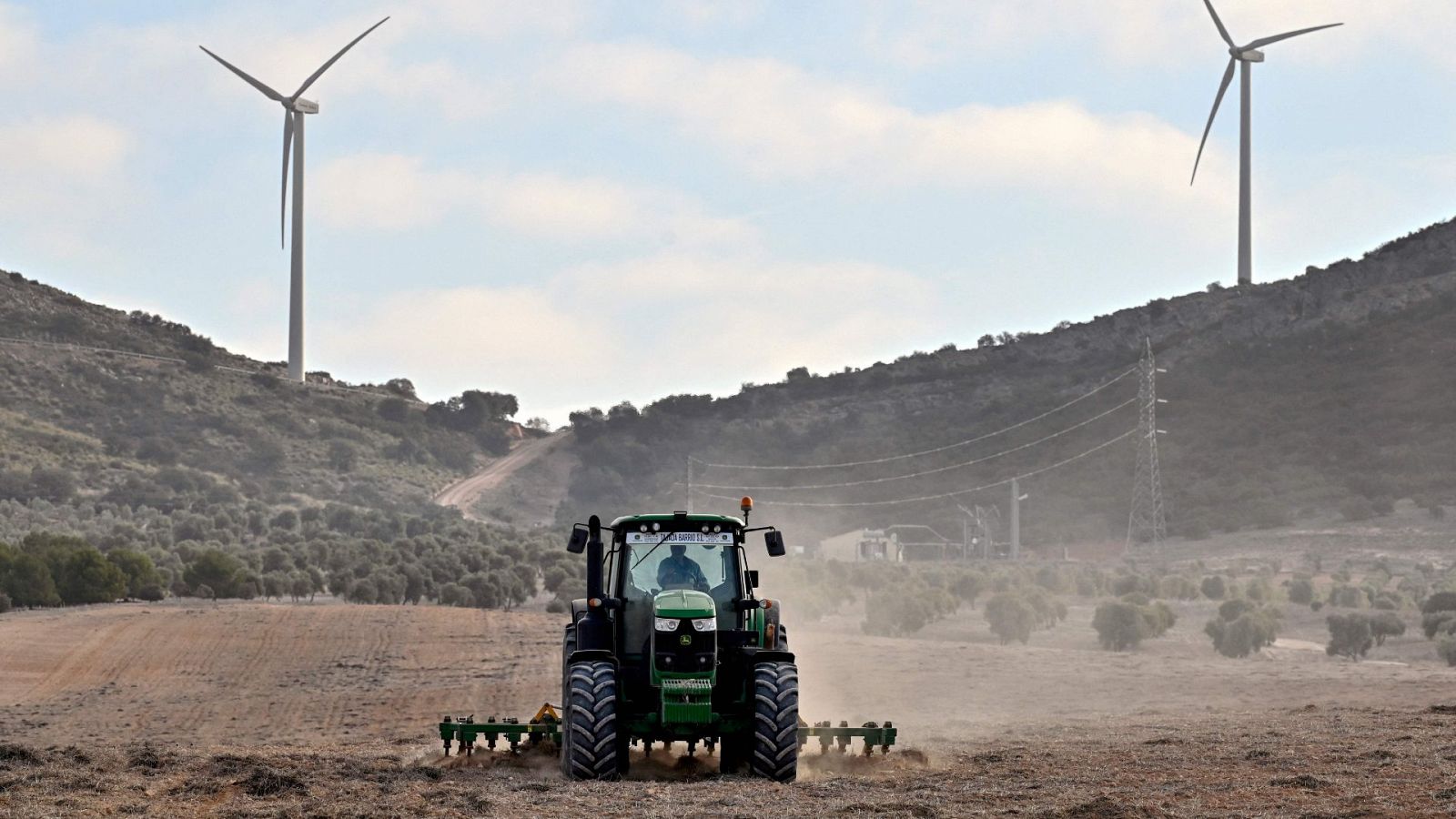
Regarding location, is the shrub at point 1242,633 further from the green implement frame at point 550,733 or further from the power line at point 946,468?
the power line at point 946,468

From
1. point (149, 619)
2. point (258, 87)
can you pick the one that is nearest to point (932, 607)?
point (149, 619)

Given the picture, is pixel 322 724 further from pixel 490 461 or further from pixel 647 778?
pixel 490 461

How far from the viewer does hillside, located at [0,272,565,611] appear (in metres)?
50.2

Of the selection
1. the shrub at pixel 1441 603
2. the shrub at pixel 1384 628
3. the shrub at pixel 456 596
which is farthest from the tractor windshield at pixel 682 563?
the shrub at pixel 456 596

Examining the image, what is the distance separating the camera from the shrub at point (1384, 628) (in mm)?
37594

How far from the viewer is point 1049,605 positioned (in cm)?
4503

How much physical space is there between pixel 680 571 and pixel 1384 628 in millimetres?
27242

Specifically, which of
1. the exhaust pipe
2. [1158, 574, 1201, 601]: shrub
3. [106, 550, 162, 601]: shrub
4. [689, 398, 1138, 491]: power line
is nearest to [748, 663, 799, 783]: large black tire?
the exhaust pipe

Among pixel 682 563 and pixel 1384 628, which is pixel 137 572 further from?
pixel 682 563

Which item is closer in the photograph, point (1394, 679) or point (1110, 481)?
point (1394, 679)

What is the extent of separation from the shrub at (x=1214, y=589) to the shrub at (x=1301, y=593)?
209 cm

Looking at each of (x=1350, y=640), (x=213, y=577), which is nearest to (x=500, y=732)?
(x=1350, y=640)

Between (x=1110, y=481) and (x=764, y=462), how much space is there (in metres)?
30.5

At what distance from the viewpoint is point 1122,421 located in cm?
10981
